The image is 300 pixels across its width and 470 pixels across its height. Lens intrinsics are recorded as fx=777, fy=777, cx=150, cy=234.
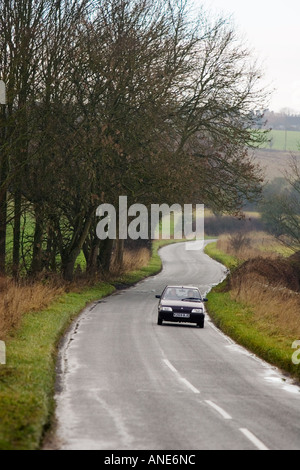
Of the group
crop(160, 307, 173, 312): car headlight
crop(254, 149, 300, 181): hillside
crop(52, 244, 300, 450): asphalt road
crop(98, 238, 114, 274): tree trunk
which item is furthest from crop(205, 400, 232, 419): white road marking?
crop(254, 149, 300, 181): hillside

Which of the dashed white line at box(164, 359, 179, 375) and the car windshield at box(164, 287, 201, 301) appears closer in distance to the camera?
the dashed white line at box(164, 359, 179, 375)

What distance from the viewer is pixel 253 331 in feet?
79.7

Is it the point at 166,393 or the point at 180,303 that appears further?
the point at 180,303

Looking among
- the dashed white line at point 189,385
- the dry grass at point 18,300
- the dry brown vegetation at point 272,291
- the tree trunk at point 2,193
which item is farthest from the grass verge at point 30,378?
→ the dry brown vegetation at point 272,291

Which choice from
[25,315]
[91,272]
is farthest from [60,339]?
[91,272]

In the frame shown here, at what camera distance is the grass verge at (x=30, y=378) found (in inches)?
389

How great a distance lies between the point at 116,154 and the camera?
123 ft

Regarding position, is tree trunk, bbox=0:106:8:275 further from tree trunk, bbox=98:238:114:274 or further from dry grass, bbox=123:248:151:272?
dry grass, bbox=123:248:151:272

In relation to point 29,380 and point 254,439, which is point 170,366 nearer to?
point 29,380

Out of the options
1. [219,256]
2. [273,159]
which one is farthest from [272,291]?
[273,159]

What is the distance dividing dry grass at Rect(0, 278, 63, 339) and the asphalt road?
164cm

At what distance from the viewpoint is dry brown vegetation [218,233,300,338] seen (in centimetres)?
2546

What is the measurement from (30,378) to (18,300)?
10.0m

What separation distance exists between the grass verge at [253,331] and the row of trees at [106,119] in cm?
780
